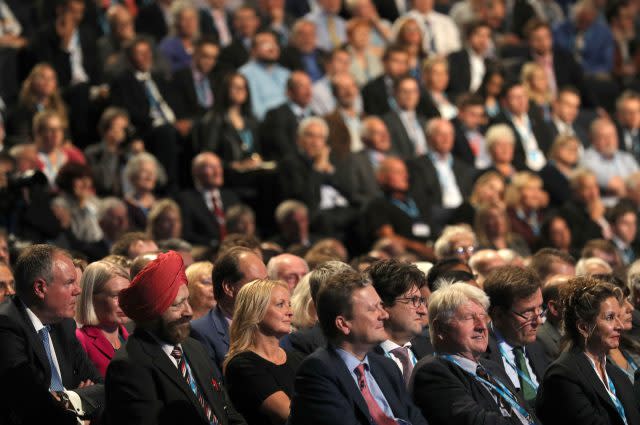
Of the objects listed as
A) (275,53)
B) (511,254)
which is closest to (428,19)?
(275,53)

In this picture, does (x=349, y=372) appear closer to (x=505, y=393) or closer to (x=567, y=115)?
(x=505, y=393)

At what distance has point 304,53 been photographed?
13805mm

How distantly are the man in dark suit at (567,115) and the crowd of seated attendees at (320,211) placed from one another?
1.8 inches

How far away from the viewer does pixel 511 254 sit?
8.81m

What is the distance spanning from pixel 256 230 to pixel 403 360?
542 centimetres

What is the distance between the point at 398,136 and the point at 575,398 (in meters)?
7.65

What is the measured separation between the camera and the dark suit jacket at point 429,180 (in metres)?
12.2

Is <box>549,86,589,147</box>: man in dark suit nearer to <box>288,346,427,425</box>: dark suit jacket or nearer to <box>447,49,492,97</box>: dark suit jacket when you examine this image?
<box>447,49,492,97</box>: dark suit jacket

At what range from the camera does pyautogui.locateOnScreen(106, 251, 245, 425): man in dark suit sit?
16.1 feet

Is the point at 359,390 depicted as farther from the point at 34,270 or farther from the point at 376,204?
the point at 376,204

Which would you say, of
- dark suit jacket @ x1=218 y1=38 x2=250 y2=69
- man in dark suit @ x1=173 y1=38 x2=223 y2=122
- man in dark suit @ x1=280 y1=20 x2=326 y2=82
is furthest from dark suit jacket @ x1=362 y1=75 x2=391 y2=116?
man in dark suit @ x1=173 y1=38 x2=223 y2=122

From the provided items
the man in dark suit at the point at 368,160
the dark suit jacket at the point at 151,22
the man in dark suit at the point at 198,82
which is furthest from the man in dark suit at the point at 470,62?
the dark suit jacket at the point at 151,22

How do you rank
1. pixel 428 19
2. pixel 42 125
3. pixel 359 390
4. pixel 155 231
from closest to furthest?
1. pixel 359 390
2. pixel 155 231
3. pixel 42 125
4. pixel 428 19

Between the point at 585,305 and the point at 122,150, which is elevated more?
the point at 585,305
